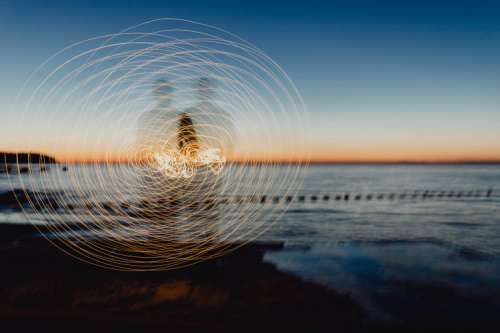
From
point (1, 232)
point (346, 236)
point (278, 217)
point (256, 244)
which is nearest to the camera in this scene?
point (256, 244)

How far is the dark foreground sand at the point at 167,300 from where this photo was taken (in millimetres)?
5672

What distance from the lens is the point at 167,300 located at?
6707 mm

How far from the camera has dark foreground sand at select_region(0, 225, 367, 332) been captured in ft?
18.6

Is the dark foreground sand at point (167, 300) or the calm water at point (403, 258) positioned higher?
the dark foreground sand at point (167, 300)

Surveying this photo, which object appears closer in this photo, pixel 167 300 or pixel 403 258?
pixel 167 300

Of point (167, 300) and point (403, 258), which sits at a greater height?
point (167, 300)

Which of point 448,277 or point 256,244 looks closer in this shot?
point 448,277

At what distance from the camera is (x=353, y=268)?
982 centimetres

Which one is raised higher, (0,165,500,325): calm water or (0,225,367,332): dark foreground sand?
(0,225,367,332): dark foreground sand

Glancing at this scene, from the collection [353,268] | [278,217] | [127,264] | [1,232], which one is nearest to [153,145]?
[127,264]

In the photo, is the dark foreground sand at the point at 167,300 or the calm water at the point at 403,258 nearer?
the dark foreground sand at the point at 167,300

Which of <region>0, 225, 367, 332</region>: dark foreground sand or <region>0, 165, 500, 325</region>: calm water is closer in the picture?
<region>0, 225, 367, 332</region>: dark foreground sand

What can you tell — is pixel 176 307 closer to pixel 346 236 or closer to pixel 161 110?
pixel 161 110

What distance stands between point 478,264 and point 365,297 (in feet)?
15.6
